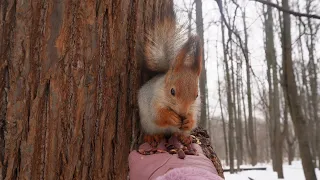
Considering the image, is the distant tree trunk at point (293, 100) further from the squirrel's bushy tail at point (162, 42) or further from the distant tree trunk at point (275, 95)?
the distant tree trunk at point (275, 95)

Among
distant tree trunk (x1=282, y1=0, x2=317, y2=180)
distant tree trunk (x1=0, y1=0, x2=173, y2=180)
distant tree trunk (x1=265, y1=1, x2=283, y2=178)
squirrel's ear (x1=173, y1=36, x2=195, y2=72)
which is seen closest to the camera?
distant tree trunk (x1=0, y1=0, x2=173, y2=180)

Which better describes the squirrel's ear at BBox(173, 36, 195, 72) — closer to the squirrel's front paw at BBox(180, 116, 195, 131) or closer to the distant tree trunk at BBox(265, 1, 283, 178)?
the squirrel's front paw at BBox(180, 116, 195, 131)

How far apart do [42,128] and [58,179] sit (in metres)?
0.18

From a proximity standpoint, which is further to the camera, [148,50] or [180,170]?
[148,50]

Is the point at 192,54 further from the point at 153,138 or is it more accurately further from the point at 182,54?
the point at 153,138

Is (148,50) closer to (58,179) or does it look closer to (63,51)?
(63,51)

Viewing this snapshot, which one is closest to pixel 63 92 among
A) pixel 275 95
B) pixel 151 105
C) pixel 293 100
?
pixel 151 105

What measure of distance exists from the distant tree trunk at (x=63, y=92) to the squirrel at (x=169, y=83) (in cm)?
9

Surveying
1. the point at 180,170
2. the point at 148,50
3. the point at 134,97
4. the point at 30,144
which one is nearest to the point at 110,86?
the point at 134,97

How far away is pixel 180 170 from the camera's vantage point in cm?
90

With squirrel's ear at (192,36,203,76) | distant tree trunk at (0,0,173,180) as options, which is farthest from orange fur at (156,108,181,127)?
squirrel's ear at (192,36,203,76)

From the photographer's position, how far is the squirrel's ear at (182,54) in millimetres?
1240

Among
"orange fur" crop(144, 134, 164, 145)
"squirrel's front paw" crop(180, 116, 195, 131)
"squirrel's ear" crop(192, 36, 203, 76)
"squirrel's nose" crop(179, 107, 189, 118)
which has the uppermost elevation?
"squirrel's ear" crop(192, 36, 203, 76)

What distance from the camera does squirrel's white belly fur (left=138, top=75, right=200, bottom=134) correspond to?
1.26 meters
